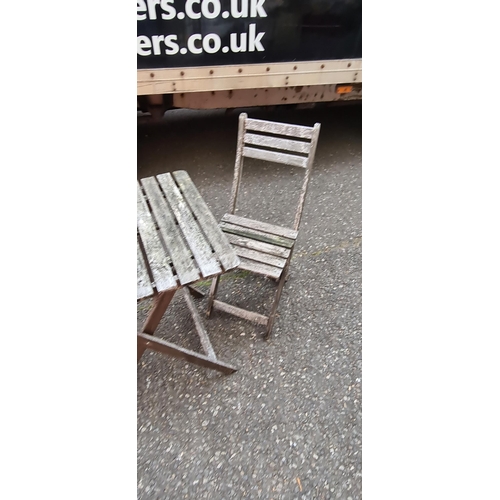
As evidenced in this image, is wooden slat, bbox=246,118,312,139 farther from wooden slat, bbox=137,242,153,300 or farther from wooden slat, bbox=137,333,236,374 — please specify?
wooden slat, bbox=137,333,236,374

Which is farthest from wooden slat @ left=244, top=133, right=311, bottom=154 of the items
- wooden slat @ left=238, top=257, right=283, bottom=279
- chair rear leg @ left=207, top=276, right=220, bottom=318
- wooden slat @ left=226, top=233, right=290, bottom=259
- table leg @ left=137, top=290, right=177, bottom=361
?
table leg @ left=137, top=290, right=177, bottom=361

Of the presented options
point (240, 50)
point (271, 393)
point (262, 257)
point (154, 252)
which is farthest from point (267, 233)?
point (240, 50)

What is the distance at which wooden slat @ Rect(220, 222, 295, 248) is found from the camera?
2205 mm

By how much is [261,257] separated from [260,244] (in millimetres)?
118

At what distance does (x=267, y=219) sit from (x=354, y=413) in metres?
1.81

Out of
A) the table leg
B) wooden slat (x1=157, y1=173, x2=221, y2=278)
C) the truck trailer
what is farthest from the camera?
the truck trailer

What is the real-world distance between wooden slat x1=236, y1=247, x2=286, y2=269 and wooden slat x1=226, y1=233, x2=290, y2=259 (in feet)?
0.08

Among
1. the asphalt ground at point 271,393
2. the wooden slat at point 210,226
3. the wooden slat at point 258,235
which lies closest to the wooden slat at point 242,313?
the asphalt ground at point 271,393

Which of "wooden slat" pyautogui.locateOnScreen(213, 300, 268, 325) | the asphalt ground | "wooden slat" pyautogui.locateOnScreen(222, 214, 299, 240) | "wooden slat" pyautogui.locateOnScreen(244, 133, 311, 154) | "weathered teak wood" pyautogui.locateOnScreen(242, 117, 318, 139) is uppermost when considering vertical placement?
"weathered teak wood" pyautogui.locateOnScreen(242, 117, 318, 139)

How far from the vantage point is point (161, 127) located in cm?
479

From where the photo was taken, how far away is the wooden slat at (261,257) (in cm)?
206

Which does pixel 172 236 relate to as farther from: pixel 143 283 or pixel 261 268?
pixel 261 268

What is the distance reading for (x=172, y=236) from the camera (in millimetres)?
1852

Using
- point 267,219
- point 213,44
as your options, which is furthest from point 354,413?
point 213,44
